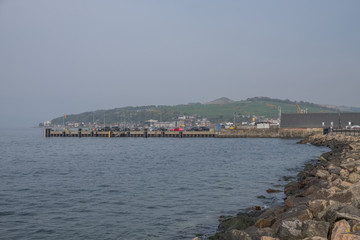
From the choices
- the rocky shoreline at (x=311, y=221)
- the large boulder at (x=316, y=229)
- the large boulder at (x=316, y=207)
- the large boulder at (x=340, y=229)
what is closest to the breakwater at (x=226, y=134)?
the rocky shoreline at (x=311, y=221)

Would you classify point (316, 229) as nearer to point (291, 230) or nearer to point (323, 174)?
point (291, 230)

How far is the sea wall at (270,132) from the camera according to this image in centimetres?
8288

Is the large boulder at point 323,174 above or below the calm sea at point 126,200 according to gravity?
above

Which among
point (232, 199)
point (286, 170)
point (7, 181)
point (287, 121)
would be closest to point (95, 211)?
point (232, 199)

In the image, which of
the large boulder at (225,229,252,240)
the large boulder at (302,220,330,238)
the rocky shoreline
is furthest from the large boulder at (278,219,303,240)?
the large boulder at (225,229,252,240)

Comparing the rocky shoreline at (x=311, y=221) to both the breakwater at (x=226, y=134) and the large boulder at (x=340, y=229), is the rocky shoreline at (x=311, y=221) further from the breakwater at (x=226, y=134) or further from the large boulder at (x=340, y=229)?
the breakwater at (x=226, y=134)

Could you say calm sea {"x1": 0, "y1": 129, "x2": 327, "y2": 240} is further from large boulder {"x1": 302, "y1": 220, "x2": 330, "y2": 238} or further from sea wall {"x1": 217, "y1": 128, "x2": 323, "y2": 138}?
sea wall {"x1": 217, "y1": 128, "x2": 323, "y2": 138}

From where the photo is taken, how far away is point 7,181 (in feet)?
Answer: 76.3

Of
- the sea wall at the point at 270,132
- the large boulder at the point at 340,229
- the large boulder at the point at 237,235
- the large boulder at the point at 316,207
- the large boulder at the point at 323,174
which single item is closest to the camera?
the large boulder at the point at 340,229

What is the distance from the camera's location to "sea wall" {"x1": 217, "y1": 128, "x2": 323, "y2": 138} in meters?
82.9

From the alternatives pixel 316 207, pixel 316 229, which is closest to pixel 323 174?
pixel 316 207

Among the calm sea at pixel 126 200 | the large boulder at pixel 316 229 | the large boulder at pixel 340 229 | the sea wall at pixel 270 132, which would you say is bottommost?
the calm sea at pixel 126 200

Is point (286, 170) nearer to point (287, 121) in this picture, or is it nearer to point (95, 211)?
point (95, 211)

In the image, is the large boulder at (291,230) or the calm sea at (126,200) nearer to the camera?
the large boulder at (291,230)
